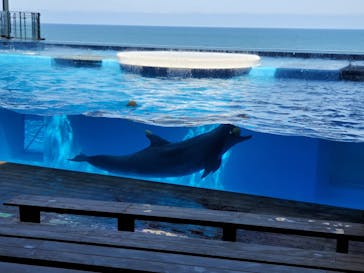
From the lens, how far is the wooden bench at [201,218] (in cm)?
259

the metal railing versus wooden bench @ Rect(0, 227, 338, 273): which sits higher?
the metal railing

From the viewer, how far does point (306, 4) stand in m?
10.2

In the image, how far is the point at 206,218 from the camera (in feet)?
8.95

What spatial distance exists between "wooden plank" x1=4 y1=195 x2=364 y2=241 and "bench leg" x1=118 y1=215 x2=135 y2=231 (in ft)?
0.10

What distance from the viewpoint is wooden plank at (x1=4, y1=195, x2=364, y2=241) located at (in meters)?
2.60

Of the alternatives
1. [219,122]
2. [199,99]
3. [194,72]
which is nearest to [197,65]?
[194,72]

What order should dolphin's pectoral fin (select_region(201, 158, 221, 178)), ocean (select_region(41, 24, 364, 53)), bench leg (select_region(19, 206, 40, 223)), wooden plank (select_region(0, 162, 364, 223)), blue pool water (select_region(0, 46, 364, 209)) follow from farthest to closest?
ocean (select_region(41, 24, 364, 53)) < dolphin's pectoral fin (select_region(201, 158, 221, 178)) < blue pool water (select_region(0, 46, 364, 209)) < wooden plank (select_region(0, 162, 364, 223)) < bench leg (select_region(19, 206, 40, 223))

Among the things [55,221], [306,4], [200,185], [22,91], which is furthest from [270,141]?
[306,4]

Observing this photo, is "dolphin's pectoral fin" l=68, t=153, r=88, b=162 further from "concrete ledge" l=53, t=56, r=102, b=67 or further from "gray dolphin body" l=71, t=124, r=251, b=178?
"concrete ledge" l=53, t=56, r=102, b=67

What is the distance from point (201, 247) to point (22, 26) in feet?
41.7

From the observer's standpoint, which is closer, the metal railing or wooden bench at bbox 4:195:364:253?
wooden bench at bbox 4:195:364:253

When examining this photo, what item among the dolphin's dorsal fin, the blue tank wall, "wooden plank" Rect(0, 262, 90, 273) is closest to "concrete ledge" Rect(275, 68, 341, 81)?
the blue tank wall

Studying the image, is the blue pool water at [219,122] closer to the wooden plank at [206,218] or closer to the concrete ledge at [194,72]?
the concrete ledge at [194,72]

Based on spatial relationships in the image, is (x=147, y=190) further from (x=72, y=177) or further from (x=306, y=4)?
(x=306, y=4)
